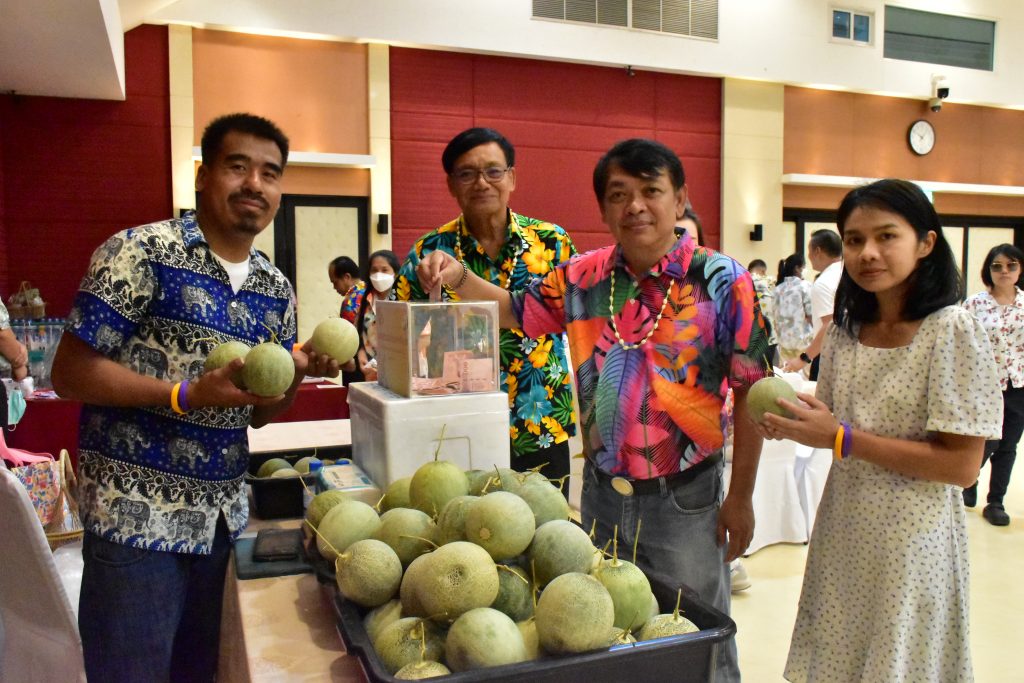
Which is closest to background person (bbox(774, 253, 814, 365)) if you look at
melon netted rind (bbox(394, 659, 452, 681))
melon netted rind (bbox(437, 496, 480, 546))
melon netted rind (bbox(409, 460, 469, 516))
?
melon netted rind (bbox(409, 460, 469, 516))

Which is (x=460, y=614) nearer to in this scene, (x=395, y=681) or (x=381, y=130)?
(x=395, y=681)

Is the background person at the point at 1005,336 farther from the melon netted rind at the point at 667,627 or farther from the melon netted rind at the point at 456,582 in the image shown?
the melon netted rind at the point at 456,582

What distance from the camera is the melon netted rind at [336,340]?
151 cm

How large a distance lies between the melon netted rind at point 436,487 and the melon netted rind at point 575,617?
332 millimetres

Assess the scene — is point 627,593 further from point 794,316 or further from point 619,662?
point 794,316

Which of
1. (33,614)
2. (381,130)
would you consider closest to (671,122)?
(381,130)

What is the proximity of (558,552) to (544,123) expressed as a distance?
7796 millimetres

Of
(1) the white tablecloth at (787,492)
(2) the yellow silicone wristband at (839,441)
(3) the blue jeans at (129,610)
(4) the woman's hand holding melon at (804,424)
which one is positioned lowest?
(1) the white tablecloth at (787,492)

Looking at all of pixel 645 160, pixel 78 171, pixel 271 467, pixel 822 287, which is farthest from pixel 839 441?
pixel 78 171

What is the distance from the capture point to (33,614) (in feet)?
5.12

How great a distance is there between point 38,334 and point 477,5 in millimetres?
5075

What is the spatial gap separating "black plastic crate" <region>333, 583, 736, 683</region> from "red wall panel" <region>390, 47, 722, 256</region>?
711 cm

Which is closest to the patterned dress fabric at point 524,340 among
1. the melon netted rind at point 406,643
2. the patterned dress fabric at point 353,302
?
the melon netted rind at point 406,643

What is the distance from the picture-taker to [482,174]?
85.0 inches
